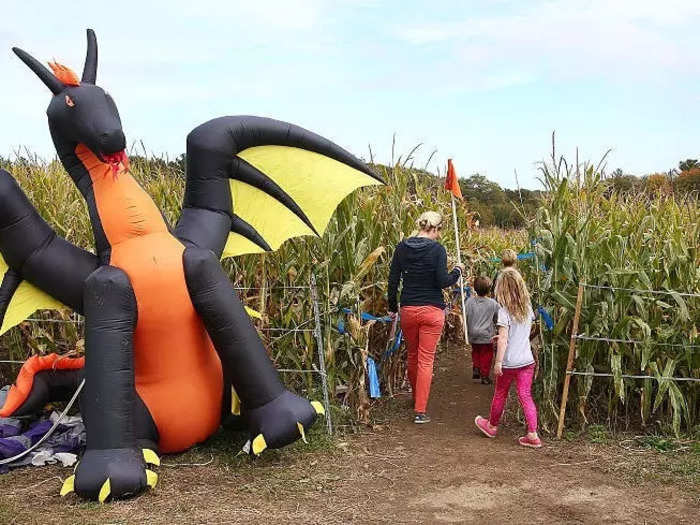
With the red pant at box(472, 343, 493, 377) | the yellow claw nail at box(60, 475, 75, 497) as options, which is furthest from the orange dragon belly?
the red pant at box(472, 343, 493, 377)

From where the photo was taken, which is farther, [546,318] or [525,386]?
[546,318]

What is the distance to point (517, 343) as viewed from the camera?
15.5 feet

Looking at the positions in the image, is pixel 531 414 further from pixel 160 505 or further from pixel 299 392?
pixel 160 505

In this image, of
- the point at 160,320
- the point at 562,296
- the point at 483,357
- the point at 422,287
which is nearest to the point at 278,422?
the point at 160,320

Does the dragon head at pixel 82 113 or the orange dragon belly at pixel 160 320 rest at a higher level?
the dragon head at pixel 82 113

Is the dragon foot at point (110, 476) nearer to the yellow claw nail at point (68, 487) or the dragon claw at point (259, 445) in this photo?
the yellow claw nail at point (68, 487)

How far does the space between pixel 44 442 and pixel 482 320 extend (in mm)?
3824

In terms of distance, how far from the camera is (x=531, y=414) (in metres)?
4.71

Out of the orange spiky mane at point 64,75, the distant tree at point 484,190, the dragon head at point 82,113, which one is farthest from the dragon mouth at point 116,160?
the distant tree at point 484,190

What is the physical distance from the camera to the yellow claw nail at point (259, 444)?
13.5 ft

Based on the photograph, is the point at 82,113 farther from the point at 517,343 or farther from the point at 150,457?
the point at 517,343

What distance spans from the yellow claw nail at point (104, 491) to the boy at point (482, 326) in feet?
12.5

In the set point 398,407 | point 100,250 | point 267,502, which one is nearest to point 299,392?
point 398,407

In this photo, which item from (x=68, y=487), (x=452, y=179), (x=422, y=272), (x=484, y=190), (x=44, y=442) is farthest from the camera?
(x=484, y=190)
